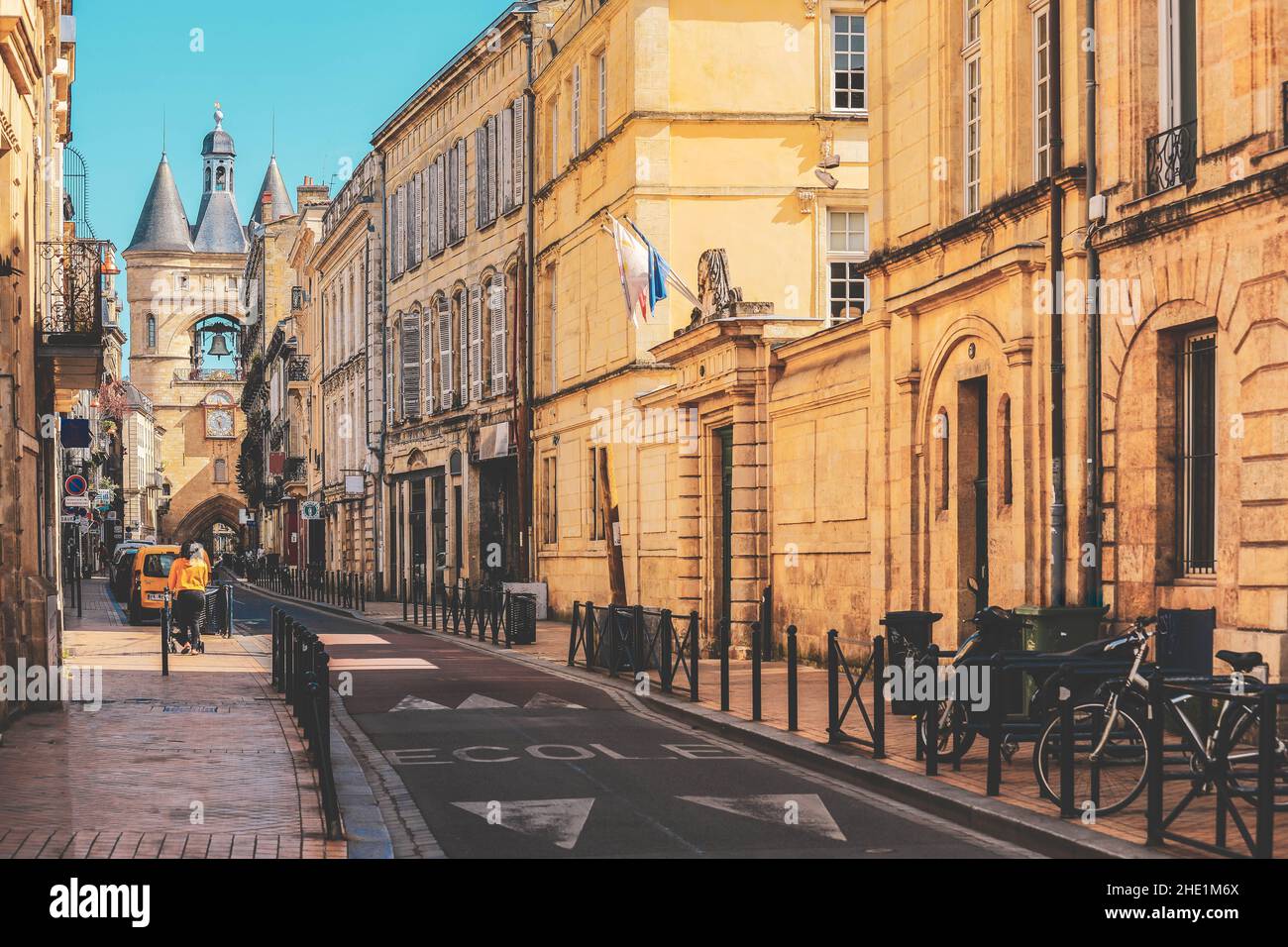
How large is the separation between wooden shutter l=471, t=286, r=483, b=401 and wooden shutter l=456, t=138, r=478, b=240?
6.46ft

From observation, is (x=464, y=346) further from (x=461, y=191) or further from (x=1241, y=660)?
(x=1241, y=660)

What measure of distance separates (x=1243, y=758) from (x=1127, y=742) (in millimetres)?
1727

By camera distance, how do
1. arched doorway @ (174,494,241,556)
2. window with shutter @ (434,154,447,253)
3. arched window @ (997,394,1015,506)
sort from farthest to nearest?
A: arched doorway @ (174,494,241,556) → window with shutter @ (434,154,447,253) → arched window @ (997,394,1015,506)

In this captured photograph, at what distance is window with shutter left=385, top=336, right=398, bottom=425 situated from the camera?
49.6 meters

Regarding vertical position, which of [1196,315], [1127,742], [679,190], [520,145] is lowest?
[1127,742]

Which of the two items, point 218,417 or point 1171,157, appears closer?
point 1171,157

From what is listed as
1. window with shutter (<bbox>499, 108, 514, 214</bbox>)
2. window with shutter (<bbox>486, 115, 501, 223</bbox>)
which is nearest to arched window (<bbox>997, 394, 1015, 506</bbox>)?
window with shutter (<bbox>499, 108, 514, 214</bbox>)

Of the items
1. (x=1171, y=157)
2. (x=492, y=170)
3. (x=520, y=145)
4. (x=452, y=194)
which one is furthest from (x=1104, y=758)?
(x=452, y=194)

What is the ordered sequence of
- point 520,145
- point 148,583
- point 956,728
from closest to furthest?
1. point 956,728
2. point 148,583
3. point 520,145

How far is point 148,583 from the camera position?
35781 mm

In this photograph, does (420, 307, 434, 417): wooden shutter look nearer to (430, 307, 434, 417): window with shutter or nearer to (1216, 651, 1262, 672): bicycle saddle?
(430, 307, 434, 417): window with shutter

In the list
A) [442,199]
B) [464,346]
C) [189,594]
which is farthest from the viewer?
[442,199]

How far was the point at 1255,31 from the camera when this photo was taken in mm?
12461
